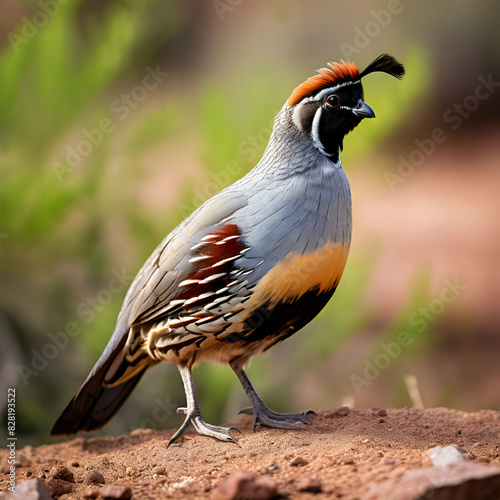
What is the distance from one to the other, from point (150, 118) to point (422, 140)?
4.31 metres

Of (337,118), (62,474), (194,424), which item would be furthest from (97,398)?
(337,118)

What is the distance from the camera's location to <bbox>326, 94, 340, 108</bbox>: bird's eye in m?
3.18

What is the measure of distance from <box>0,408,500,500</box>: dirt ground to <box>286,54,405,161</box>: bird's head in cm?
149

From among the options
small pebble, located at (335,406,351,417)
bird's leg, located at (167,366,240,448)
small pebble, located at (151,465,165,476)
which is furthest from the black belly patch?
small pebble, located at (151,465,165,476)

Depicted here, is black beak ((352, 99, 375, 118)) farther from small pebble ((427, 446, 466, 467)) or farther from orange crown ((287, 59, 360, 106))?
small pebble ((427, 446, 466, 467))

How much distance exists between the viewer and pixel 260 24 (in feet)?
27.4

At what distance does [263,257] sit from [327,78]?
1.05 metres

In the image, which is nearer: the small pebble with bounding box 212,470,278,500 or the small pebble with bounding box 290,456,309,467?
the small pebble with bounding box 212,470,278,500

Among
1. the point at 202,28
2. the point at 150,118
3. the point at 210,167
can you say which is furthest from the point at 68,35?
the point at 202,28

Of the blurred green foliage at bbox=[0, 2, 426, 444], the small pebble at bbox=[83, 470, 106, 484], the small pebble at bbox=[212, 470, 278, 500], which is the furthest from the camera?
the blurred green foliage at bbox=[0, 2, 426, 444]

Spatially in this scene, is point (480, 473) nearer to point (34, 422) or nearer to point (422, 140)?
point (34, 422)

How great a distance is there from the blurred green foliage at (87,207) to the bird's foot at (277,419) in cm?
185

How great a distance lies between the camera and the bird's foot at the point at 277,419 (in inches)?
128

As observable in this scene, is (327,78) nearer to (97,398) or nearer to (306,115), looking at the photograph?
(306,115)
